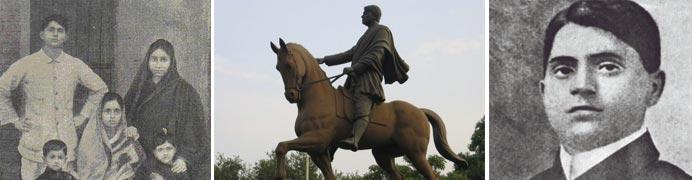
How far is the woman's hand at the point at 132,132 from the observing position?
1524cm

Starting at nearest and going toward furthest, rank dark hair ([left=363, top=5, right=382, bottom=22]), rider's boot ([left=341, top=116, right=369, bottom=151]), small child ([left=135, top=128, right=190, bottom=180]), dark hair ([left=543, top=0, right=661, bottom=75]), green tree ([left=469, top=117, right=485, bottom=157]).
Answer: rider's boot ([left=341, top=116, right=369, bottom=151]) < dark hair ([left=363, top=5, right=382, bottom=22]) < dark hair ([left=543, top=0, right=661, bottom=75]) < small child ([left=135, top=128, right=190, bottom=180]) < green tree ([left=469, top=117, right=485, bottom=157])

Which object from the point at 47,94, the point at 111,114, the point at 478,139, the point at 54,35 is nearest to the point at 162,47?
the point at 111,114

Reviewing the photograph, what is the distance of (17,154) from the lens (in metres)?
15.2

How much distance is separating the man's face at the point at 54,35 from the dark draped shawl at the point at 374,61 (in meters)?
3.86

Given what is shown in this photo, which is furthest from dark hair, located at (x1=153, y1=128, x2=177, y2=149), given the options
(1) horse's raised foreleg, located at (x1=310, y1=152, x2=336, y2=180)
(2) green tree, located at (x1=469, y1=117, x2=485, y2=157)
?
(2) green tree, located at (x1=469, y1=117, x2=485, y2=157)

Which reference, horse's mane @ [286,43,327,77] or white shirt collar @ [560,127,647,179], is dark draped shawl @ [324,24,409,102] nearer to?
horse's mane @ [286,43,327,77]

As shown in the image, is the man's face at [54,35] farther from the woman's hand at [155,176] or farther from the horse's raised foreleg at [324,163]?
the horse's raised foreleg at [324,163]

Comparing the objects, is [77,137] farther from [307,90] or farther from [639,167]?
[639,167]

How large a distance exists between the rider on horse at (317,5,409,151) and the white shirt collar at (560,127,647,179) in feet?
8.10

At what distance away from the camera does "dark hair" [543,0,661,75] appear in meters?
14.4

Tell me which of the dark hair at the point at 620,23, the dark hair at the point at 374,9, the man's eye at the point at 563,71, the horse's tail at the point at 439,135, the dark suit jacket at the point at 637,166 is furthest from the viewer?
the man's eye at the point at 563,71

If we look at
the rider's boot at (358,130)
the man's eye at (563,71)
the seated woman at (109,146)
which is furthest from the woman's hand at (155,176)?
the man's eye at (563,71)

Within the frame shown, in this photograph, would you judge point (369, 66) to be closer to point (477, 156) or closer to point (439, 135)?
point (439, 135)

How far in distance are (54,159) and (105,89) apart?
3.29ft
